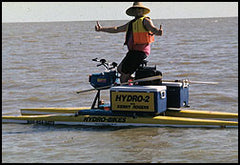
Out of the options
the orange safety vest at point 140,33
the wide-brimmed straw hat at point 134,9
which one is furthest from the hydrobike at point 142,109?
the wide-brimmed straw hat at point 134,9

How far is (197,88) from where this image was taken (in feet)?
43.8

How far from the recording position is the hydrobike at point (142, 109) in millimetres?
8891

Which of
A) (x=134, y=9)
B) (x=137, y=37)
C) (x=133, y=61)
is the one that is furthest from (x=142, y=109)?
(x=134, y=9)

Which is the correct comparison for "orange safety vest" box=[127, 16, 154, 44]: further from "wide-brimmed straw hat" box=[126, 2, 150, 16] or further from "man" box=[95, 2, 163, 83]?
"wide-brimmed straw hat" box=[126, 2, 150, 16]

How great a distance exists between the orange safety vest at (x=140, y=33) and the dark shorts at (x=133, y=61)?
21 centimetres

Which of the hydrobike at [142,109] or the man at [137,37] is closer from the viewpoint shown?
the hydrobike at [142,109]

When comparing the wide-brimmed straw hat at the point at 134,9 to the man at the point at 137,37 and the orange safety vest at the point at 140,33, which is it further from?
the orange safety vest at the point at 140,33

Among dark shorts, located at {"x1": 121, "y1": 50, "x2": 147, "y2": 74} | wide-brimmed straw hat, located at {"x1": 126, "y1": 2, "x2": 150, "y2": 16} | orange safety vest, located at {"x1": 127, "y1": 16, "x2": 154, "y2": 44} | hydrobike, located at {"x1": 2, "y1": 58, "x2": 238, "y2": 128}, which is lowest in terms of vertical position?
hydrobike, located at {"x1": 2, "y1": 58, "x2": 238, "y2": 128}

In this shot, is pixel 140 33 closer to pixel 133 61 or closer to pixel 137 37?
pixel 137 37

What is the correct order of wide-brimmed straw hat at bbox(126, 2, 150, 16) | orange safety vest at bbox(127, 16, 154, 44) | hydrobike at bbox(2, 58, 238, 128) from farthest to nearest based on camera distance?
wide-brimmed straw hat at bbox(126, 2, 150, 16)
orange safety vest at bbox(127, 16, 154, 44)
hydrobike at bbox(2, 58, 238, 128)

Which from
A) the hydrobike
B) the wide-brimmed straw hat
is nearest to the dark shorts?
the hydrobike

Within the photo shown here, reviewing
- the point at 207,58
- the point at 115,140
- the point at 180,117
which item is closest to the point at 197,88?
the point at 180,117

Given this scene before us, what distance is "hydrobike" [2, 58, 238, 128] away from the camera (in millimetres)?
8891

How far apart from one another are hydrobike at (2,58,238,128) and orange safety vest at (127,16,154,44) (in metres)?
0.42
